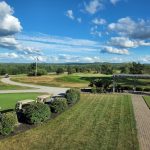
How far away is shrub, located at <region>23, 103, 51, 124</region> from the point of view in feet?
48.9

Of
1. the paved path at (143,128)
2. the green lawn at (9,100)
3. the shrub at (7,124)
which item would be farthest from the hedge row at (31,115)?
the paved path at (143,128)

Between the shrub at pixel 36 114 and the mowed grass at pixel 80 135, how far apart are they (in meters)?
0.41

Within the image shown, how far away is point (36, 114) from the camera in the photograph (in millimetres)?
15078

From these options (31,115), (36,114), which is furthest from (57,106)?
(31,115)

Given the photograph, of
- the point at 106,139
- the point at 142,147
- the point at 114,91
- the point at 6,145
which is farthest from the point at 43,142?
the point at 114,91

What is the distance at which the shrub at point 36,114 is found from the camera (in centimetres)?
1491

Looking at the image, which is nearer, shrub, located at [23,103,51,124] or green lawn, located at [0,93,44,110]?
shrub, located at [23,103,51,124]

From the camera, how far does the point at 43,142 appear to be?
11.9m

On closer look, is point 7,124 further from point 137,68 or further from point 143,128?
point 137,68

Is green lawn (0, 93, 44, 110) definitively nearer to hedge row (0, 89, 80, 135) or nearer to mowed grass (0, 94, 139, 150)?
hedge row (0, 89, 80, 135)

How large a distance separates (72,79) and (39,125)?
45.9m

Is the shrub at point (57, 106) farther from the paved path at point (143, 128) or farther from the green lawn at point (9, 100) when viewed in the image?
the paved path at point (143, 128)

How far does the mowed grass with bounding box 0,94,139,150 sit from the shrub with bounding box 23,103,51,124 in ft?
1.35

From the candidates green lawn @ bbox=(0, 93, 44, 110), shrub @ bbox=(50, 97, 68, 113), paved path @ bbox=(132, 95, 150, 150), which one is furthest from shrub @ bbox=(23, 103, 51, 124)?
green lawn @ bbox=(0, 93, 44, 110)
